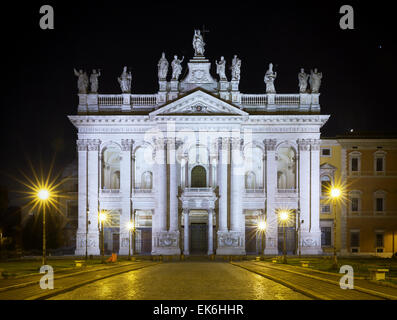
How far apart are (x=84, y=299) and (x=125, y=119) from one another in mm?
49210

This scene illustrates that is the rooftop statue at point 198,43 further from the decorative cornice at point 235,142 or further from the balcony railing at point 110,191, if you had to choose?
the balcony railing at point 110,191

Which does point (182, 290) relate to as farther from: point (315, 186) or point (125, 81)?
point (125, 81)

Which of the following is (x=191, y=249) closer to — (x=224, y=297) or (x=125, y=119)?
(x=125, y=119)

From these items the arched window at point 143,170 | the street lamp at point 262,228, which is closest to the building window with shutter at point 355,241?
the street lamp at point 262,228

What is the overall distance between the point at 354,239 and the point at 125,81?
31.1m

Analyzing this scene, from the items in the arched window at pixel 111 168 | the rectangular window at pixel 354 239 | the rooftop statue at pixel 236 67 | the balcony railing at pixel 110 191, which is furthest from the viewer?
the arched window at pixel 111 168

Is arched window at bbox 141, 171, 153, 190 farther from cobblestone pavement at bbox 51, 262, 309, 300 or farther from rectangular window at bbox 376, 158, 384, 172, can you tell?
cobblestone pavement at bbox 51, 262, 309, 300

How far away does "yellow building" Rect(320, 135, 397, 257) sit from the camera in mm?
67625

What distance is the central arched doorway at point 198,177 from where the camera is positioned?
66.6 m

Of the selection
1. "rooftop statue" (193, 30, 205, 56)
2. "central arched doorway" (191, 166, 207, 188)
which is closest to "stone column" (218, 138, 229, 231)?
"central arched doorway" (191, 166, 207, 188)

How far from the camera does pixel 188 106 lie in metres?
64.8

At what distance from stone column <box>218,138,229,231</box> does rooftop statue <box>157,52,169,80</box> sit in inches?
379

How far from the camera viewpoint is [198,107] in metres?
64.9

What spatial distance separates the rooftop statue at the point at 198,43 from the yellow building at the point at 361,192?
17123mm
